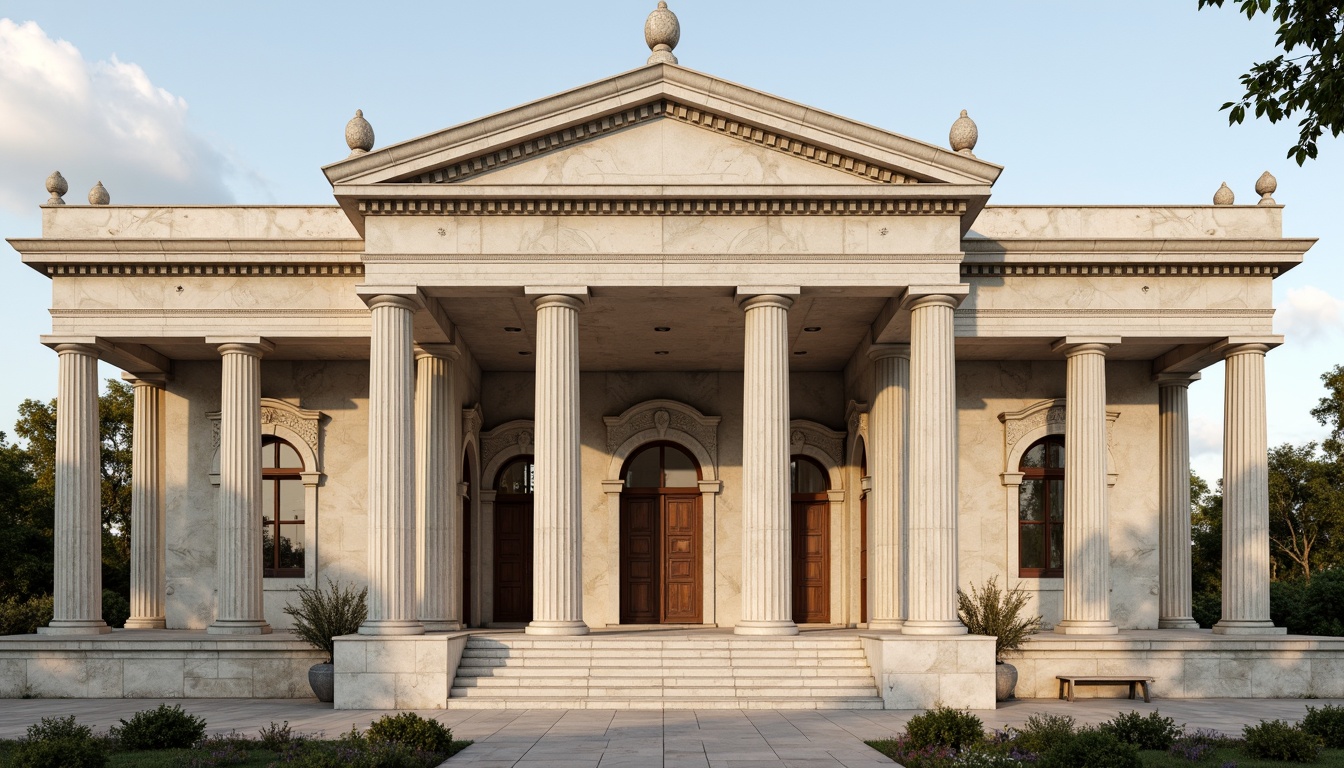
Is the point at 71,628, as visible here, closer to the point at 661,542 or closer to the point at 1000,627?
the point at 661,542

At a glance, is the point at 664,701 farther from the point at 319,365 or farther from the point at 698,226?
the point at 319,365

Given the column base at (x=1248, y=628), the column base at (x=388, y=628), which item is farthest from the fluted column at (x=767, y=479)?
the column base at (x=1248, y=628)

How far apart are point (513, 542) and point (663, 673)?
11348 mm

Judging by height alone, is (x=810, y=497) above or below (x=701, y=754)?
above

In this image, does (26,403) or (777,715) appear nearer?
(777,715)

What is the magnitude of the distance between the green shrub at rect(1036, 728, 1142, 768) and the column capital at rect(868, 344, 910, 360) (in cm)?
1478

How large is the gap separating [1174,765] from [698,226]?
12920 mm

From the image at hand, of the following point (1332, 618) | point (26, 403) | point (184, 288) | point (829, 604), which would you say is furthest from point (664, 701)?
point (26, 403)

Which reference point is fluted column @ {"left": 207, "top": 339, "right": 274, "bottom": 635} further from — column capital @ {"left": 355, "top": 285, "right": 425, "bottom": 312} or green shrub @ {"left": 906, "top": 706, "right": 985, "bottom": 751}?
green shrub @ {"left": 906, "top": 706, "right": 985, "bottom": 751}

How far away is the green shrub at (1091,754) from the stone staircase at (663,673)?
28.4 feet

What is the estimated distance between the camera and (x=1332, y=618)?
3419 cm

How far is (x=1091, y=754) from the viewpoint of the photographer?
13.5 metres

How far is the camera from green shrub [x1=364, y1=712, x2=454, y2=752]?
1566cm

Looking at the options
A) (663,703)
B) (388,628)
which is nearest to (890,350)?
(663,703)
